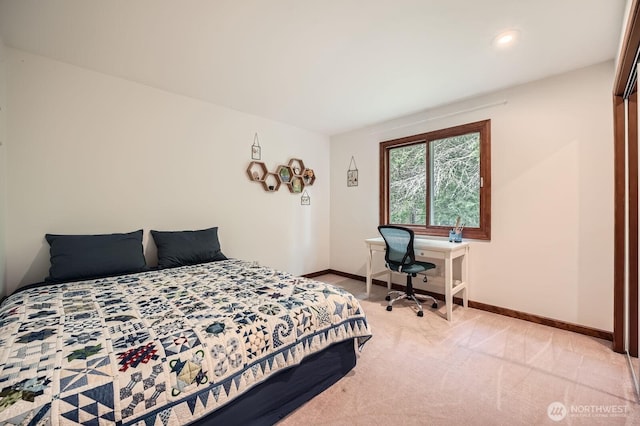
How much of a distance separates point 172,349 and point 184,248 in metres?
1.76

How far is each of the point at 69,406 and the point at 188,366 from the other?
362 mm

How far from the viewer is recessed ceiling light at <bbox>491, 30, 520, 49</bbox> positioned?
1.94m

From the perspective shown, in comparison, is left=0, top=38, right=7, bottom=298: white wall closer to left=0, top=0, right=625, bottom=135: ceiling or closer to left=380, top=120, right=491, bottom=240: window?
left=0, top=0, right=625, bottom=135: ceiling

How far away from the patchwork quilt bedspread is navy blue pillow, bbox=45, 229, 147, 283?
4.5 inches

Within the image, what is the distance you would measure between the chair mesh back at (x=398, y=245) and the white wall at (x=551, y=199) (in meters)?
0.79

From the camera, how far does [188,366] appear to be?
112cm

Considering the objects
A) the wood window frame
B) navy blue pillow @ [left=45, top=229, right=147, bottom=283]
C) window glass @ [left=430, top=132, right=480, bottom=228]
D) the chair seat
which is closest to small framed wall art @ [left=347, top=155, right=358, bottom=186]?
window glass @ [left=430, top=132, right=480, bottom=228]

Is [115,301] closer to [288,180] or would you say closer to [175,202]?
[175,202]

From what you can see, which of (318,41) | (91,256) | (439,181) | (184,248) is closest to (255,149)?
(184,248)

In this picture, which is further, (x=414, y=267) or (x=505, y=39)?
(x=414, y=267)

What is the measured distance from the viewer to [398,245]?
3.08 m

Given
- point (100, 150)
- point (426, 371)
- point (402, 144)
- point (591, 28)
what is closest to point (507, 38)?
point (591, 28)

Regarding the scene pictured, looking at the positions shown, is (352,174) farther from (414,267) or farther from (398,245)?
(414,267)

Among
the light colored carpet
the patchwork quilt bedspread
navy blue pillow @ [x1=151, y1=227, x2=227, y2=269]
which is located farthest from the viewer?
navy blue pillow @ [x1=151, y1=227, x2=227, y2=269]
